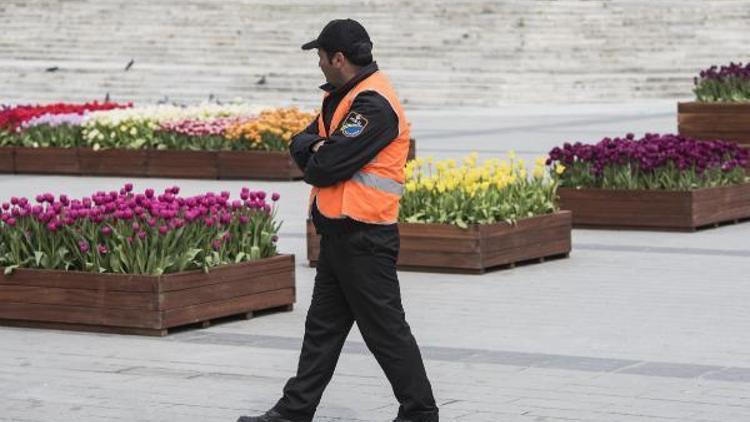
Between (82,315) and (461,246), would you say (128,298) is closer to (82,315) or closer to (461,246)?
(82,315)

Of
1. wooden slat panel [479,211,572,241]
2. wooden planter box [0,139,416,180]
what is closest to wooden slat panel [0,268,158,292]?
wooden slat panel [479,211,572,241]

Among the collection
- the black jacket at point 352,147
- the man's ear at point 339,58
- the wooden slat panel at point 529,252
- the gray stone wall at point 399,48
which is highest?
the gray stone wall at point 399,48

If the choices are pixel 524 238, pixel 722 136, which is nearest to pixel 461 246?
pixel 524 238

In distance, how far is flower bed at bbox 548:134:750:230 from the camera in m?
16.3

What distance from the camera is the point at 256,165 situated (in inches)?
873

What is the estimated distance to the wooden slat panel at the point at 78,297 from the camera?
10758 mm

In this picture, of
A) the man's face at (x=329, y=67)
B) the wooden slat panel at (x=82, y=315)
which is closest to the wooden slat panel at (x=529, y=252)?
the wooden slat panel at (x=82, y=315)

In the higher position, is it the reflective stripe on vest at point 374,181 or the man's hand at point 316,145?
the man's hand at point 316,145

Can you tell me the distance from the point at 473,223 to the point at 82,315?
141 inches

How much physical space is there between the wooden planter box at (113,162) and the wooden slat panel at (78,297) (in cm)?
1177

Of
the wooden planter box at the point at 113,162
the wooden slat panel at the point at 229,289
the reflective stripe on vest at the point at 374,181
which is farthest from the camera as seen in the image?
the wooden planter box at the point at 113,162

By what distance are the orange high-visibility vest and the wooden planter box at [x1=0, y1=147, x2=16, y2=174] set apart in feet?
53.4

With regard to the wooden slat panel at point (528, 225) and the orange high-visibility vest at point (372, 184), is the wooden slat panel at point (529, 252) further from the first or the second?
the orange high-visibility vest at point (372, 184)

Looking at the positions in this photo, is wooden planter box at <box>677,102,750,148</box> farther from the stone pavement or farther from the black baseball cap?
the black baseball cap
